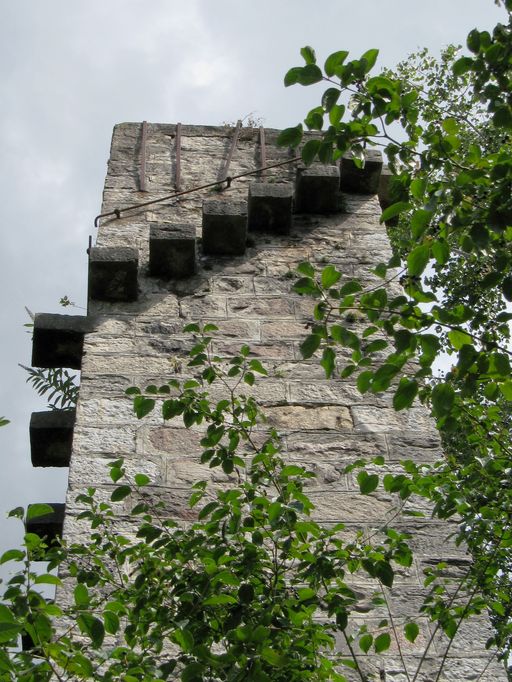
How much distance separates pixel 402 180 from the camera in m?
2.79

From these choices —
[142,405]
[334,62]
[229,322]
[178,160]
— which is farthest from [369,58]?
[178,160]

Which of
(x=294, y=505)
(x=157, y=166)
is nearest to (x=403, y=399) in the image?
(x=294, y=505)

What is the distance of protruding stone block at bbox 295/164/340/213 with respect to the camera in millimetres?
5352

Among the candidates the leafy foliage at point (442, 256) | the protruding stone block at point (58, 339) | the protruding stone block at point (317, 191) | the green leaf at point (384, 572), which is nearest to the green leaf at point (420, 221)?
the leafy foliage at point (442, 256)

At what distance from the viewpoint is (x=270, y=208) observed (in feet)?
17.1

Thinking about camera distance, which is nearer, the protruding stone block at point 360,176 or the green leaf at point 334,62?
the green leaf at point 334,62

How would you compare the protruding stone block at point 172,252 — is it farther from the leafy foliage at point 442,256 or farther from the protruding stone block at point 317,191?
the leafy foliage at point 442,256

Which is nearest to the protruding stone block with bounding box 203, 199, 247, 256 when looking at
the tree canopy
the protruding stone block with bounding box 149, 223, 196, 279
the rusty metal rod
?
the protruding stone block with bounding box 149, 223, 196, 279

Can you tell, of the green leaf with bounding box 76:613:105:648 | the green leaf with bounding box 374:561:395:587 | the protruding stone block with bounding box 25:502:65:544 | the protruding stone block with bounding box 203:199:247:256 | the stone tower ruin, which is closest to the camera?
the green leaf with bounding box 76:613:105:648

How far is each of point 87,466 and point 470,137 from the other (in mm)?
6813

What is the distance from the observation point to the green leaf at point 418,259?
2.40 meters

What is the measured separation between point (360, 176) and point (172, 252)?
1.28 metres

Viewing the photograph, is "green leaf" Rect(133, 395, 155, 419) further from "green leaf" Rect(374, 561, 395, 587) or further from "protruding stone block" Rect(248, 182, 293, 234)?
"protruding stone block" Rect(248, 182, 293, 234)

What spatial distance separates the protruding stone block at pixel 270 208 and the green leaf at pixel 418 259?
2813 mm
